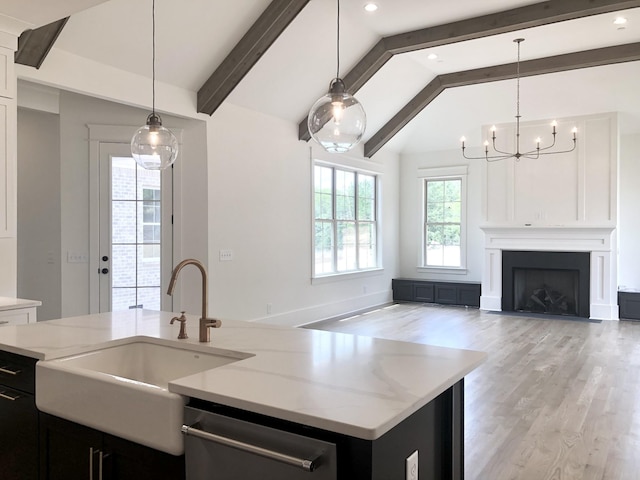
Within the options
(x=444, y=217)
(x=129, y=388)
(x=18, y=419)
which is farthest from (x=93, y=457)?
(x=444, y=217)

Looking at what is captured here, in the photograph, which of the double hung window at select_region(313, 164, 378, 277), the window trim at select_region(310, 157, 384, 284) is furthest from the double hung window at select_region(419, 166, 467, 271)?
the double hung window at select_region(313, 164, 378, 277)

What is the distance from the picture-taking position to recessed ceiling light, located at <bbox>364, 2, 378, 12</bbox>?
541 cm

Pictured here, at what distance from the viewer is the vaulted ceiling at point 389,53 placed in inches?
186

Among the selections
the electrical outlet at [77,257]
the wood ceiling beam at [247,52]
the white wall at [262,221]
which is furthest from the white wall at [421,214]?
the electrical outlet at [77,257]

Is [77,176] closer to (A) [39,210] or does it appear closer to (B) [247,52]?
(A) [39,210]

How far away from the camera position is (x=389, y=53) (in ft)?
21.1

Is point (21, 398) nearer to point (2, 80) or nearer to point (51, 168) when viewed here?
point (2, 80)

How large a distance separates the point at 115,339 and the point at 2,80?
8.69 ft

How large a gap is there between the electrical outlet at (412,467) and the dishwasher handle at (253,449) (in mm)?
301

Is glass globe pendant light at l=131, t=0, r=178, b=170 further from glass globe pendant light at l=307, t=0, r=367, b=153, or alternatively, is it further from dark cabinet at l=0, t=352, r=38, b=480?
dark cabinet at l=0, t=352, r=38, b=480

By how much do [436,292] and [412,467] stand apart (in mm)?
8302

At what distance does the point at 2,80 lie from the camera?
3.69 metres

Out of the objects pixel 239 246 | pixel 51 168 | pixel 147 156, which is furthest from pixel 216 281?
pixel 147 156

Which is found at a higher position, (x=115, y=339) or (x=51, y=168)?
(x=51, y=168)
